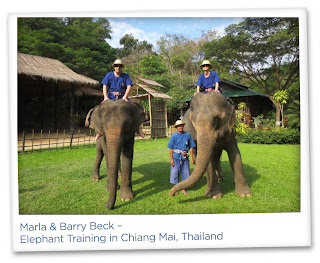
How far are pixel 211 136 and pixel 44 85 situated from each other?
1149 centimetres

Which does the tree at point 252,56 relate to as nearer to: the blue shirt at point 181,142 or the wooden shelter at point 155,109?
the wooden shelter at point 155,109

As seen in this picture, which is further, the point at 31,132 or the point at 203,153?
the point at 31,132

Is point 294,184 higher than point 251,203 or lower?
higher

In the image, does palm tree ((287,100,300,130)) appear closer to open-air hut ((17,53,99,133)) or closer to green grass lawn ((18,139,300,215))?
green grass lawn ((18,139,300,215))

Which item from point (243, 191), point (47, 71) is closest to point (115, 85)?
point (243, 191)

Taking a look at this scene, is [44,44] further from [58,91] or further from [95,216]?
[95,216]

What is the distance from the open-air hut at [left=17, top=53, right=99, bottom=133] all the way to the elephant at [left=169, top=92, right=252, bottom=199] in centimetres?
515

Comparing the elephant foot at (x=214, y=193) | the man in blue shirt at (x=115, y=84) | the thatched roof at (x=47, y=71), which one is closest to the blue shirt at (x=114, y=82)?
the man in blue shirt at (x=115, y=84)

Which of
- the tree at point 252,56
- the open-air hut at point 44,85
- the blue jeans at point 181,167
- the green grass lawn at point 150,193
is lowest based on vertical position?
the green grass lawn at point 150,193

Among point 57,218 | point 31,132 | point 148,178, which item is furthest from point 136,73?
point 57,218

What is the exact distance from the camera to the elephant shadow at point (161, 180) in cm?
407

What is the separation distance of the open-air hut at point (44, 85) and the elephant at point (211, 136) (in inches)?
203
